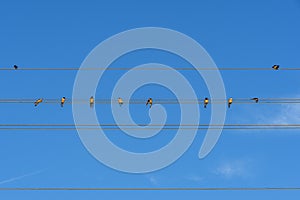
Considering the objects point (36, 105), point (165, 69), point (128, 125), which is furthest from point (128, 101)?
point (36, 105)

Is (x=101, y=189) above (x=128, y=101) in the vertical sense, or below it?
below

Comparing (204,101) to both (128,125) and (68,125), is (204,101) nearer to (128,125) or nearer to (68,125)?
(128,125)

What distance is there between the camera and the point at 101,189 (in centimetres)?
1658

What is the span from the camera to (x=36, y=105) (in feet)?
58.6

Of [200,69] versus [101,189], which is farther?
[200,69]

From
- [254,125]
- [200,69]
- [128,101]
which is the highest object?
[200,69]

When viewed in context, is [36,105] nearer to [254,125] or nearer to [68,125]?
[68,125]

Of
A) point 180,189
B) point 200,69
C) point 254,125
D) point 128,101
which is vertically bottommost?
point 180,189

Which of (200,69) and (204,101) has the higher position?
(200,69)

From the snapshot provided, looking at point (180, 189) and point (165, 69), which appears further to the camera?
point (165, 69)

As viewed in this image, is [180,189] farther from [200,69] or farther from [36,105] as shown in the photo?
[36,105]

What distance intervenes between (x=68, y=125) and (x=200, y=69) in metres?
5.19

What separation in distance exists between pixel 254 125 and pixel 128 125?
415 centimetres

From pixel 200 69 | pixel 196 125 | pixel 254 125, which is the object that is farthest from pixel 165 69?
pixel 254 125
